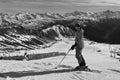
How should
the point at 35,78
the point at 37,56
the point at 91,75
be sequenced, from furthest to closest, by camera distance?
the point at 37,56 → the point at 91,75 → the point at 35,78

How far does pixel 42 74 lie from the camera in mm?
12930

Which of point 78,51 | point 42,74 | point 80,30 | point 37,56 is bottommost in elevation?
point 37,56

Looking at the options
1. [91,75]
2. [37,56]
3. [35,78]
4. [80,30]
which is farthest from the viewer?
[37,56]

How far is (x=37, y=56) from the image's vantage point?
1129 inches

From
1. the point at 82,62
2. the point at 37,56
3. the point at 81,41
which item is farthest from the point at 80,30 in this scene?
the point at 37,56

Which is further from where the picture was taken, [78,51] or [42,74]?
[78,51]

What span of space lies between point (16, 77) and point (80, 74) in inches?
134

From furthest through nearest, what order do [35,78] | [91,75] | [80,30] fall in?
[80,30], [91,75], [35,78]

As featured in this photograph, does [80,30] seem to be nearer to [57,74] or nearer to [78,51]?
[78,51]

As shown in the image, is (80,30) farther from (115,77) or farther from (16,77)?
(16,77)

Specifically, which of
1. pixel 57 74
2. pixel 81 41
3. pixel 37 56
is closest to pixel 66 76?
pixel 57 74

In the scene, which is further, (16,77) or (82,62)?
(82,62)

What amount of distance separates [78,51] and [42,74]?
8.47 feet

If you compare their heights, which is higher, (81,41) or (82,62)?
(81,41)
